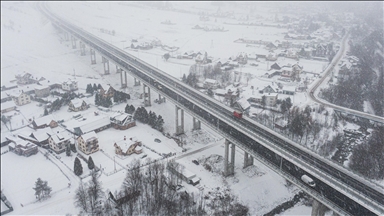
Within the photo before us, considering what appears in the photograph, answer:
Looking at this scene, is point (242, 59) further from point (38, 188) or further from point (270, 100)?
point (38, 188)

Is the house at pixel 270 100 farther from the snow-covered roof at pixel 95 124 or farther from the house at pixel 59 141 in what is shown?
the house at pixel 59 141

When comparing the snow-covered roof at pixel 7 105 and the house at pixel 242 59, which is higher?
the house at pixel 242 59

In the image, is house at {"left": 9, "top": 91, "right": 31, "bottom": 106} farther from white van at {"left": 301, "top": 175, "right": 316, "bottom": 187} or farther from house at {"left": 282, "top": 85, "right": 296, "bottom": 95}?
white van at {"left": 301, "top": 175, "right": 316, "bottom": 187}

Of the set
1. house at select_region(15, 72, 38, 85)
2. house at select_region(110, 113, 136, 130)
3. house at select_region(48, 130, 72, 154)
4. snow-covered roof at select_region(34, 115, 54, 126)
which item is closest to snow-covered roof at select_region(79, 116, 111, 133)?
house at select_region(110, 113, 136, 130)

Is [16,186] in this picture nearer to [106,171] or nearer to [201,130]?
[106,171]

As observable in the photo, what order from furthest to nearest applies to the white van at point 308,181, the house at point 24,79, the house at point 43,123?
the house at point 24,79 → the house at point 43,123 → the white van at point 308,181

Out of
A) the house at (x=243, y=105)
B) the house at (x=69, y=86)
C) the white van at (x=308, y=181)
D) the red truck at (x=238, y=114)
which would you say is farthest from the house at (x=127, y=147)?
the house at (x=69, y=86)
